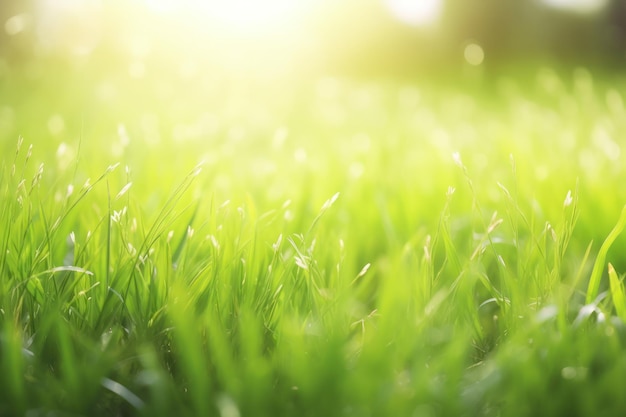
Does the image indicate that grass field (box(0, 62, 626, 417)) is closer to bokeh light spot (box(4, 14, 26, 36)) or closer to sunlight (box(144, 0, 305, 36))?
bokeh light spot (box(4, 14, 26, 36))

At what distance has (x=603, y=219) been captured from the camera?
1.72 metres

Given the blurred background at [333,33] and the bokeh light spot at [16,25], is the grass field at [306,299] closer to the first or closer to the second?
the bokeh light spot at [16,25]

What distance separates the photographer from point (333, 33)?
307 inches

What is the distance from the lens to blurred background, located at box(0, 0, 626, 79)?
562 cm

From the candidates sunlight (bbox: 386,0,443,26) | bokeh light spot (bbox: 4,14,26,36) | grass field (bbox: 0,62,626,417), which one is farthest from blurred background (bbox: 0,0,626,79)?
grass field (bbox: 0,62,626,417)

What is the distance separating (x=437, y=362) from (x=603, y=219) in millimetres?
1062

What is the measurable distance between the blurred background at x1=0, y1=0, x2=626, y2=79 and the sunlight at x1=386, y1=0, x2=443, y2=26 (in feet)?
0.04

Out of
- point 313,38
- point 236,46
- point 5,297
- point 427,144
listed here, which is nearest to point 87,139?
point 427,144

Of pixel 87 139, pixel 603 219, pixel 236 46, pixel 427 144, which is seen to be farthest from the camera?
pixel 236 46

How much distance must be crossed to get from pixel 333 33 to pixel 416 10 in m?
0.96

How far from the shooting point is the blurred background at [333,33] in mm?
5625

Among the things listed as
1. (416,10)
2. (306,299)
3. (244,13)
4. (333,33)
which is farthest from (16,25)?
(416,10)

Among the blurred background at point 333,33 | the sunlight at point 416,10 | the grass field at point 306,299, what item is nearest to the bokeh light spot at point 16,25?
the grass field at point 306,299

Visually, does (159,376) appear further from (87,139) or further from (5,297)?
(87,139)
